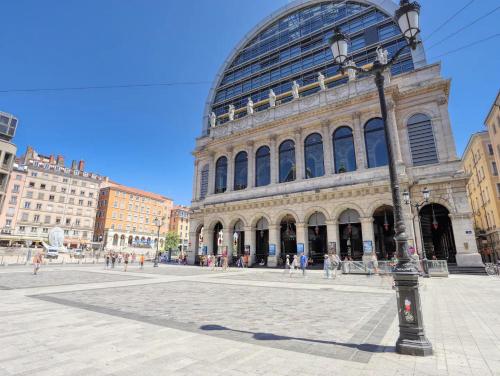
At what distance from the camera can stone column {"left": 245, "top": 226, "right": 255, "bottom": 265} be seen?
28.6m

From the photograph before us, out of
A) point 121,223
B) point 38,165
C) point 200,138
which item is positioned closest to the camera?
point 200,138

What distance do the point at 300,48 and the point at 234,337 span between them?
126ft

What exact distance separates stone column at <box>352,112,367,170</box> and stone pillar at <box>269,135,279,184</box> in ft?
27.4

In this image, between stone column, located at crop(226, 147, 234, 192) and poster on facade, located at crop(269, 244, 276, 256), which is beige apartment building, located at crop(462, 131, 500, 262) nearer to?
poster on facade, located at crop(269, 244, 276, 256)

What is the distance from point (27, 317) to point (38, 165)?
67.7m

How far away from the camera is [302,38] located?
3553 centimetres

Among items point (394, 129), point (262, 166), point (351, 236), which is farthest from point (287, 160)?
Result: point (394, 129)

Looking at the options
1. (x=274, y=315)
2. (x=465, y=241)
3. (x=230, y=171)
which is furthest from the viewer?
(x=230, y=171)

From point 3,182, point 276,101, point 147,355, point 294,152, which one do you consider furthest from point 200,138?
point 147,355

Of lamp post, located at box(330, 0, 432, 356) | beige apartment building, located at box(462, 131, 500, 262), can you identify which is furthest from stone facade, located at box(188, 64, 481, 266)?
lamp post, located at box(330, 0, 432, 356)

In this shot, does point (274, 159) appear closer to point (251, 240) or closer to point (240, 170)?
point (240, 170)

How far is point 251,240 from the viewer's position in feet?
94.7

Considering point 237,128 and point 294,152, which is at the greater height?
point 237,128

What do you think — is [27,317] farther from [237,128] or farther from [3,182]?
[3,182]
